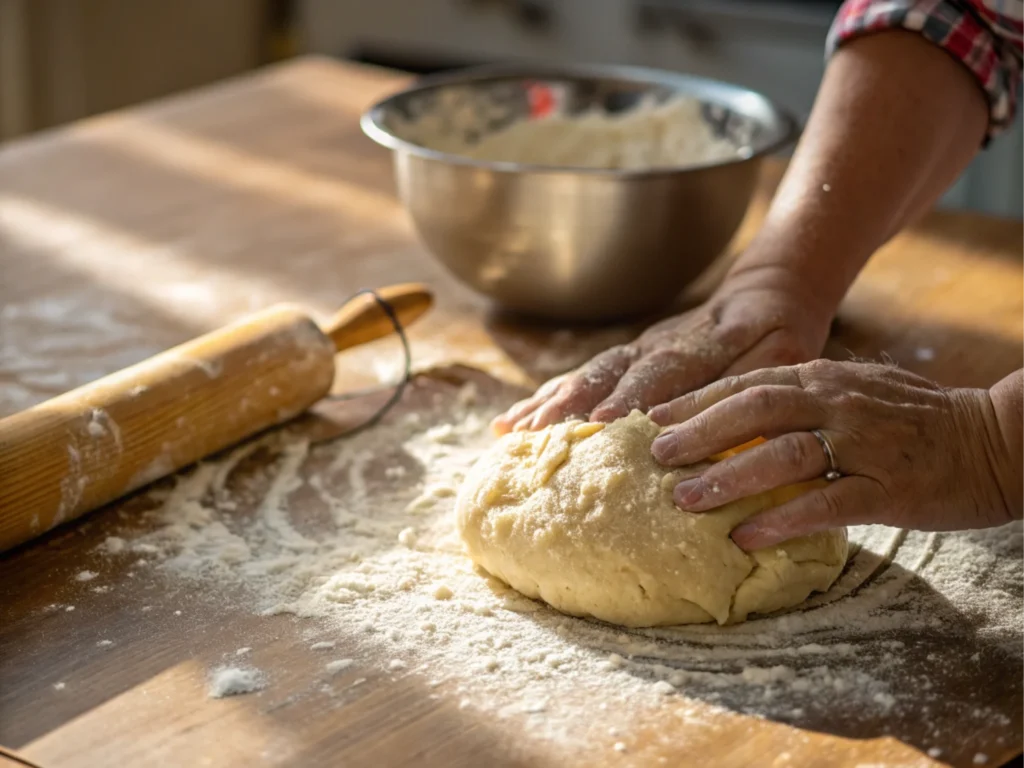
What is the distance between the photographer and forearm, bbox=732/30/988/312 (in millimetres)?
1613

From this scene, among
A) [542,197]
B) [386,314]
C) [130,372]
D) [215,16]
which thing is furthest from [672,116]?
[215,16]

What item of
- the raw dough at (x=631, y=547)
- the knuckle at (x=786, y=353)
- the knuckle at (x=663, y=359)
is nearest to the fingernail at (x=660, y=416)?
the raw dough at (x=631, y=547)

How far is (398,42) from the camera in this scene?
4.36m

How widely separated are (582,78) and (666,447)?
3.59 ft

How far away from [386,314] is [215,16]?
3.32 metres

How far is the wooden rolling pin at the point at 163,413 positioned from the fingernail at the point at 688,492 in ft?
1.95

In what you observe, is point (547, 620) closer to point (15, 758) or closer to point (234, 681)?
point (234, 681)

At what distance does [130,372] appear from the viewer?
1.51 meters

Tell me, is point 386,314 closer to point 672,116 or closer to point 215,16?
point 672,116

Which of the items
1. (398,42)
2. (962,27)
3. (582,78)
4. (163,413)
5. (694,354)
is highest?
(962,27)

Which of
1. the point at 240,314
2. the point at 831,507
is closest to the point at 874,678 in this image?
the point at 831,507

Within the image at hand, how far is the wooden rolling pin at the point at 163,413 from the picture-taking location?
4.45ft

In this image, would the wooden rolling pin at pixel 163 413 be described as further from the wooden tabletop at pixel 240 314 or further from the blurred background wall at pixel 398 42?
the blurred background wall at pixel 398 42

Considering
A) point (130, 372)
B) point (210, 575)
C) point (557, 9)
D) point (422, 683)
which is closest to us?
point (422, 683)
